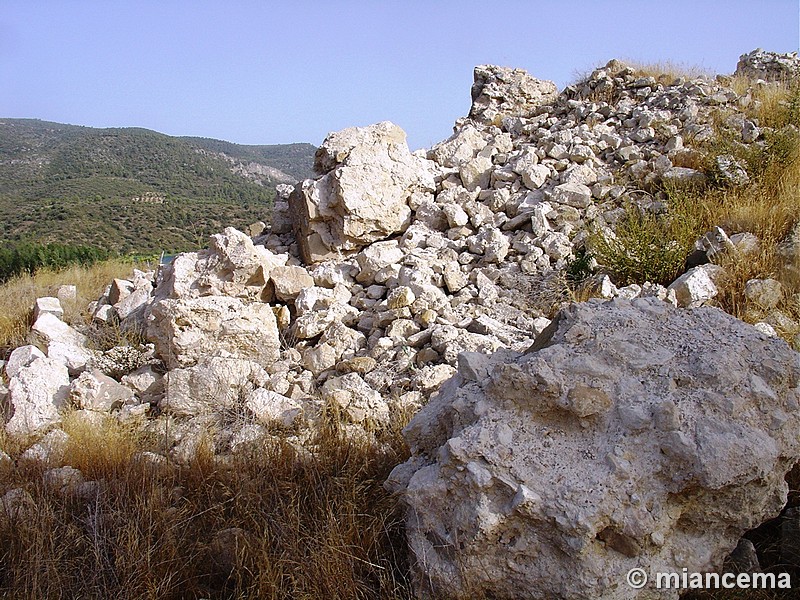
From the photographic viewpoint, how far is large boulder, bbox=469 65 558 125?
8.45m

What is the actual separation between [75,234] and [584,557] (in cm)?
2853

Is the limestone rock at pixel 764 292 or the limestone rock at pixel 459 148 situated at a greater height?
the limestone rock at pixel 459 148

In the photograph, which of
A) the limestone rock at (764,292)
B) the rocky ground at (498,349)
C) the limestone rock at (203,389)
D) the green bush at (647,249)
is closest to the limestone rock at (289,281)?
the rocky ground at (498,349)

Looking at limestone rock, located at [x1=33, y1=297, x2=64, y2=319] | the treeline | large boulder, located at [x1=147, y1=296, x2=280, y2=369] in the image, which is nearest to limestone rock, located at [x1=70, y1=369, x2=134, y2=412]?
large boulder, located at [x1=147, y1=296, x2=280, y2=369]

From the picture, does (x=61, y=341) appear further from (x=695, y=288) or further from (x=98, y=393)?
(x=695, y=288)

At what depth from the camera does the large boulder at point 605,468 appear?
190 centimetres

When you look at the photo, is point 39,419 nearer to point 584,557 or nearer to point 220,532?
point 220,532

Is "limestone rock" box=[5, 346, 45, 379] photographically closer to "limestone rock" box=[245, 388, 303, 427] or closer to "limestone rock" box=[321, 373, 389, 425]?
"limestone rock" box=[245, 388, 303, 427]

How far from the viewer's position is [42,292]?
23.7ft

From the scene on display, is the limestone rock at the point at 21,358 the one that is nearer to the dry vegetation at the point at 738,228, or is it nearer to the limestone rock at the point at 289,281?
the limestone rock at the point at 289,281

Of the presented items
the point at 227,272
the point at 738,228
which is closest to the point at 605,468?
the point at 738,228

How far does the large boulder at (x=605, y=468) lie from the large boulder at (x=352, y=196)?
3.67 meters

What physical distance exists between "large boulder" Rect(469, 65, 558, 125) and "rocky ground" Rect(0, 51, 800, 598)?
6 cm

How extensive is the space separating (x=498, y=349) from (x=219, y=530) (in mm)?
1716
